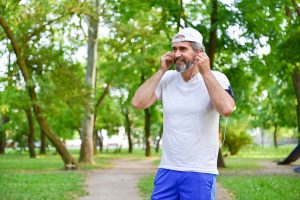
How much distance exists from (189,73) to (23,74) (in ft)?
51.0

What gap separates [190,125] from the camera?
3.57 metres

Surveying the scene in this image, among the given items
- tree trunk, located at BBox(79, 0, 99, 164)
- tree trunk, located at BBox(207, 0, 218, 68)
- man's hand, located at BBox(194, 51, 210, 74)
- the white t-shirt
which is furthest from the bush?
man's hand, located at BBox(194, 51, 210, 74)

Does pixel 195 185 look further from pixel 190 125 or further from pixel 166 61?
pixel 166 61

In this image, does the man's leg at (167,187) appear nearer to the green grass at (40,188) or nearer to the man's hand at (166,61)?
the man's hand at (166,61)

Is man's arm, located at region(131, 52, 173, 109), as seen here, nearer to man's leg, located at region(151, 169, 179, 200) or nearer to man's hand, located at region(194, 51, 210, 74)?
man's hand, located at region(194, 51, 210, 74)

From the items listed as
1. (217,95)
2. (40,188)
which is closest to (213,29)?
(40,188)

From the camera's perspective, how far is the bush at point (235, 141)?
112 feet

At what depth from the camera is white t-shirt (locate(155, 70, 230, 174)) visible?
11.7 feet

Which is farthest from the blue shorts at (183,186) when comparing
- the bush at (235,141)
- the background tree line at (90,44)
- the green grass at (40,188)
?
the bush at (235,141)

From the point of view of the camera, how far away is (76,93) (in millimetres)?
20000

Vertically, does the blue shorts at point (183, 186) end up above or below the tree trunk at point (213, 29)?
below

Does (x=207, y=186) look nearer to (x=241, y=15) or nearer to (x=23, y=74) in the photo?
(x=241, y=15)

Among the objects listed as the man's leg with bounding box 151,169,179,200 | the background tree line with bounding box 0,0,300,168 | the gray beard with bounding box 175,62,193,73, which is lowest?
the man's leg with bounding box 151,169,179,200

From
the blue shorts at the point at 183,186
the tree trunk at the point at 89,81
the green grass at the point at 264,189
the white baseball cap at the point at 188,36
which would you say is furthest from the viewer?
the tree trunk at the point at 89,81
